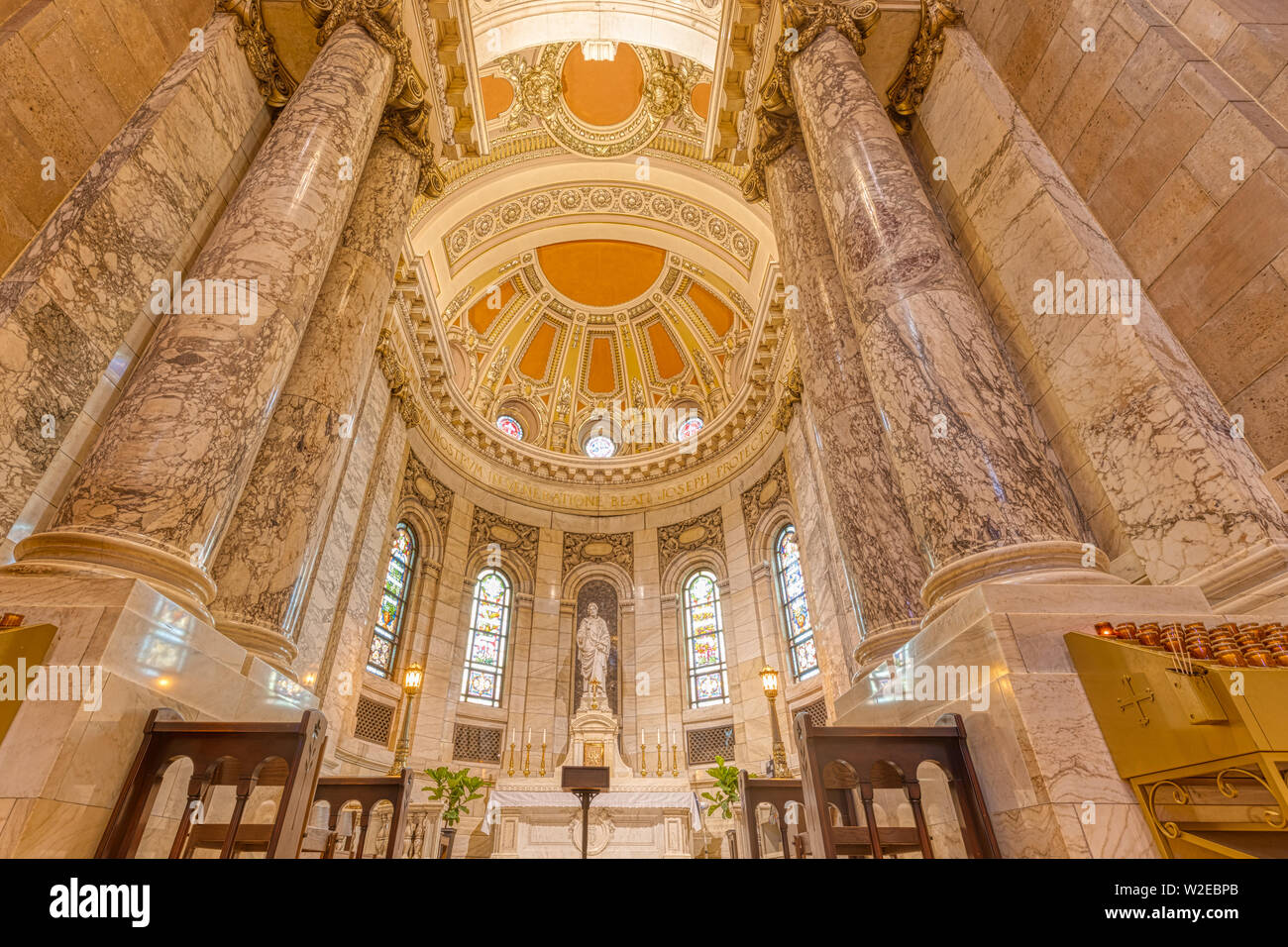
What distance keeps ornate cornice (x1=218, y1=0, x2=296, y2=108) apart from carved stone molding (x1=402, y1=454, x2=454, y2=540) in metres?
7.87

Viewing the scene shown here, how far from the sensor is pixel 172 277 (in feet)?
15.4

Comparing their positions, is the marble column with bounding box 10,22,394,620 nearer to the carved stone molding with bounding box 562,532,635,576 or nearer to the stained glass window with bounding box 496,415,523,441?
the carved stone molding with bounding box 562,532,635,576

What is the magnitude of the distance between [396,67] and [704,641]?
11934 mm

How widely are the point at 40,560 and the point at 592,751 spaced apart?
34.9 feet

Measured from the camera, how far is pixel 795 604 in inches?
507

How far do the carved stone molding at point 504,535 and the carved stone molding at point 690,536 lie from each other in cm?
323

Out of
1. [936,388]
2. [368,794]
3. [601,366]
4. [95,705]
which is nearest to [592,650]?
[601,366]

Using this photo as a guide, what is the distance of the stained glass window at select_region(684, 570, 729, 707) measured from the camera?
13516 mm

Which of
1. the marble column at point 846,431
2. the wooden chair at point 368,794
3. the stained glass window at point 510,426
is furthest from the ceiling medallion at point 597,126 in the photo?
the wooden chair at point 368,794

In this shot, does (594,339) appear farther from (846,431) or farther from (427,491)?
(846,431)

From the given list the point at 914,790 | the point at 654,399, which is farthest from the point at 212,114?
the point at 654,399

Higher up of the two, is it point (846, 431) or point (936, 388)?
point (846, 431)
